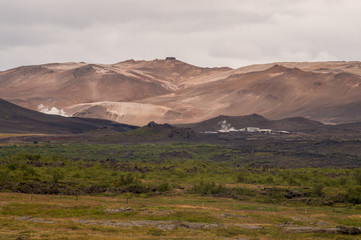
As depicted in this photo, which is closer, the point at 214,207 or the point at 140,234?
the point at 140,234

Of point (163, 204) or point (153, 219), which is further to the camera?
point (163, 204)

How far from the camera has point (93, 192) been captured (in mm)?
50219

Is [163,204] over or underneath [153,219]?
underneath

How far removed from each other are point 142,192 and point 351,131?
5811 inches

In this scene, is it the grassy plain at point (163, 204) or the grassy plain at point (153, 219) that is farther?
the grassy plain at point (163, 204)

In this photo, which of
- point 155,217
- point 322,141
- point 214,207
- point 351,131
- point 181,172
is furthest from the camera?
point 351,131

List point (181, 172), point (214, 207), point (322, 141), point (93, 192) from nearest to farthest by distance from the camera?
point (214, 207) → point (93, 192) → point (181, 172) → point (322, 141)

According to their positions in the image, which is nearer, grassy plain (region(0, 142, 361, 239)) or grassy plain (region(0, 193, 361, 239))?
grassy plain (region(0, 193, 361, 239))

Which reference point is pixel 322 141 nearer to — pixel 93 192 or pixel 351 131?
pixel 351 131

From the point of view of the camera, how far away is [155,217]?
34344 mm

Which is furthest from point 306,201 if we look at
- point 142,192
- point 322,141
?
point 322,141

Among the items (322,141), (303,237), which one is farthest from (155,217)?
(322,141)

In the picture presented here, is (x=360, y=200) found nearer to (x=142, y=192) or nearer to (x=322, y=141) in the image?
(x=142, y=192)

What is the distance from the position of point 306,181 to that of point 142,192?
21773 millimetres
